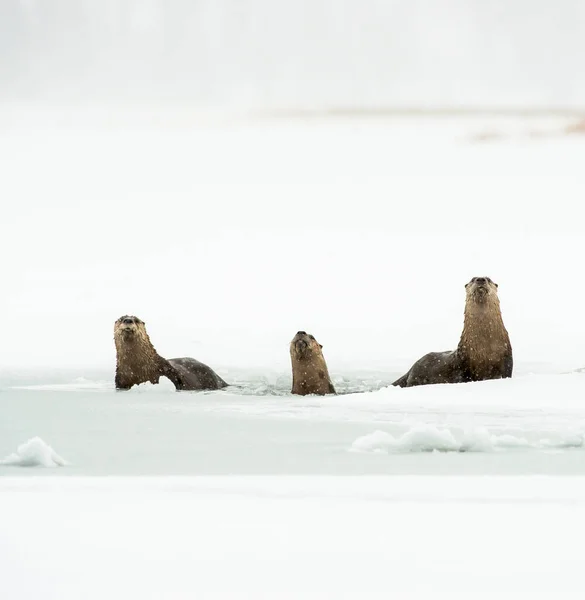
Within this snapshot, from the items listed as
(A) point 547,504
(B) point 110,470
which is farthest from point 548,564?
(B) point 110,470

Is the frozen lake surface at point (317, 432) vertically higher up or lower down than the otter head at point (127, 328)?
lower down

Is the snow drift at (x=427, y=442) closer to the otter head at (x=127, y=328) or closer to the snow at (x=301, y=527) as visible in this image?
the snow at (x=301, y=527)

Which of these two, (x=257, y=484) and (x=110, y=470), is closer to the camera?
(x=257, y=484)

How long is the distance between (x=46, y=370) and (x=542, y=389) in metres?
7.90

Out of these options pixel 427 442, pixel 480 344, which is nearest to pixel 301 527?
pixel 427 442

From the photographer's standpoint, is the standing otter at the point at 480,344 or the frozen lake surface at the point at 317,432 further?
the standing otter at the point at 480,344

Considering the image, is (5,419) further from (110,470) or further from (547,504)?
(547,504)

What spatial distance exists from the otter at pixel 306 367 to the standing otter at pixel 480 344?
1.34 metres

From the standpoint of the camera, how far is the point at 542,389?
6410mm

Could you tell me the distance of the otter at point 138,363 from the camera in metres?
9.36

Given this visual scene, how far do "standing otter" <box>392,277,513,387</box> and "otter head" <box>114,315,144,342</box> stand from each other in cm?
302

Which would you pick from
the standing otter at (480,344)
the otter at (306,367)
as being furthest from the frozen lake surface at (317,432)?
the otter at (306,367)

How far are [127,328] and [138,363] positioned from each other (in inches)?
16.7

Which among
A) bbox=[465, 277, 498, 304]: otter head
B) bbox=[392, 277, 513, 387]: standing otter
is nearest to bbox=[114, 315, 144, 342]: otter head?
bbox=[392, 277, 513, 387]: standing otter
